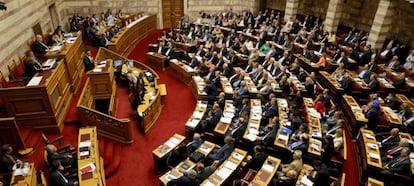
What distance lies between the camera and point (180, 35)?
16906mm

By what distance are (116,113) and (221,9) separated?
46.3 feet

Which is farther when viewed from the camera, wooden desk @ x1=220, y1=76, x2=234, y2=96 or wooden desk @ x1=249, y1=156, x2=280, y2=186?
wooden desk @ x1=220, y1=76, x2=234, y2=96

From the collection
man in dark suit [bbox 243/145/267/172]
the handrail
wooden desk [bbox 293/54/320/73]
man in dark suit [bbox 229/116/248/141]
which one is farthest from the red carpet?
wooden desk [bbox 293/54/320/73]

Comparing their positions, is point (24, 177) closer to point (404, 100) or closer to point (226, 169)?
point (226, 169)

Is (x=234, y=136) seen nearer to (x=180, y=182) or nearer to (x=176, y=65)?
(x=180, y=182)

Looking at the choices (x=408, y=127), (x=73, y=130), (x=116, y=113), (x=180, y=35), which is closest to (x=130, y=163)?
Result: (x=73, y=130)

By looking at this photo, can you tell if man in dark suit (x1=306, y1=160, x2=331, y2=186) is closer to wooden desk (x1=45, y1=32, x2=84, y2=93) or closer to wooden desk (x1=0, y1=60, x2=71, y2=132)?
wooden desk (x1=0, y1=60, x2=71, y2=132)

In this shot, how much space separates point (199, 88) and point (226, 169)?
189 inches

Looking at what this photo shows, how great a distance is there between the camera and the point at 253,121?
30.5 feet

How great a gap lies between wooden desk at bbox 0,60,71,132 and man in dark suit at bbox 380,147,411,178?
8.77 meters

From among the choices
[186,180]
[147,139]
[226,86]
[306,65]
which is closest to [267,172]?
[186,180]

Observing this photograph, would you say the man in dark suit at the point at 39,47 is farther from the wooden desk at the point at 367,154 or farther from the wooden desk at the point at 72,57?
the wooden desk at the point at 367,154

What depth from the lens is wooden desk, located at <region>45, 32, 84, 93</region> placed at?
9049 millimetres

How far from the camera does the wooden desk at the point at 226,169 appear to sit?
271 inches
